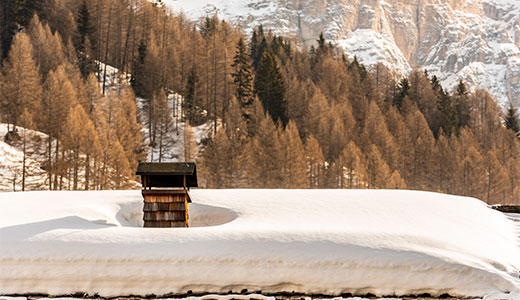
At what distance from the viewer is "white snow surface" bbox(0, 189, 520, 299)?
1309 centimetres

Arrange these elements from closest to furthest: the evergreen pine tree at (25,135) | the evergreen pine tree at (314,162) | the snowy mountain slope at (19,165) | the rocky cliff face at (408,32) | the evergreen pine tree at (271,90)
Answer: the snowy mountain slope at (19,165) → the evergreen pine tree at (25,135) → the evergreen pine tree at (314,162) → the evergreen pine tree at (271,90) → the rocky cliff face at (408,32)

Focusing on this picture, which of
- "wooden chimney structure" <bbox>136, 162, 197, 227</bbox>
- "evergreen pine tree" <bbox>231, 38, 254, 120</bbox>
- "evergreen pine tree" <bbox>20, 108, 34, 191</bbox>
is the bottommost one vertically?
"wooden chimney structure" <bbox>136, 162, 197, 227</bbox>

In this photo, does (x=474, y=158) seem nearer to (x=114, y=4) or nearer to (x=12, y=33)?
(x=114, y=4)

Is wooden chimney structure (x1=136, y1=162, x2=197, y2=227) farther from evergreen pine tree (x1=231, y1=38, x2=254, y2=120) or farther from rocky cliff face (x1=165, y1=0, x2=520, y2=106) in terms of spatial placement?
rocky cliff face (x1=165, y1=0, x2=520, y2=106)

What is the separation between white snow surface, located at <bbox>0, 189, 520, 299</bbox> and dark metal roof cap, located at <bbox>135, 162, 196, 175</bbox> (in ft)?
7.44

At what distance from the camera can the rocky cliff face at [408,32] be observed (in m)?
142

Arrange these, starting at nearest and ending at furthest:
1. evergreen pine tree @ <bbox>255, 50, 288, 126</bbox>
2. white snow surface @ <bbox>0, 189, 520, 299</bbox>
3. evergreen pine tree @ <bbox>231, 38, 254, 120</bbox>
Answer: white snow surface @ <bbox>0, 189, 520, 299</bbox>
evergreen pine tree @ <bbox>231, 38, 254, 120</bbox>
evergreen pine tree @ <bbox>255, 50, 288, 126</bbox>

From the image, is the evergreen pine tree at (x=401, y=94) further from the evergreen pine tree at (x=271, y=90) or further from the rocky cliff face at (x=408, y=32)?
the rocky cliff face at (x=408, y=32)

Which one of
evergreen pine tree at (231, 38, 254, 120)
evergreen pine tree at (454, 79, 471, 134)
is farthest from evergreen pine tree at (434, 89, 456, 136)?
evergreen pine tree at (231, 38, 254, 120)

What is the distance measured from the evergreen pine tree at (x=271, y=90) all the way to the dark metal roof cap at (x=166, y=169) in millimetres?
48373

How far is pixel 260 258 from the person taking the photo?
1368 centimetres

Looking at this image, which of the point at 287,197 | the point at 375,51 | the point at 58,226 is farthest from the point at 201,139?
the point at 375,51

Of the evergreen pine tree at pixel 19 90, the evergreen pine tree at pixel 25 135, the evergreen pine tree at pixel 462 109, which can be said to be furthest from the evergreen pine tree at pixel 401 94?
the evergreen pine tree at pixel 25 135

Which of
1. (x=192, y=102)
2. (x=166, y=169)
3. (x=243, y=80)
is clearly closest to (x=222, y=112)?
(x=192, y=102)
